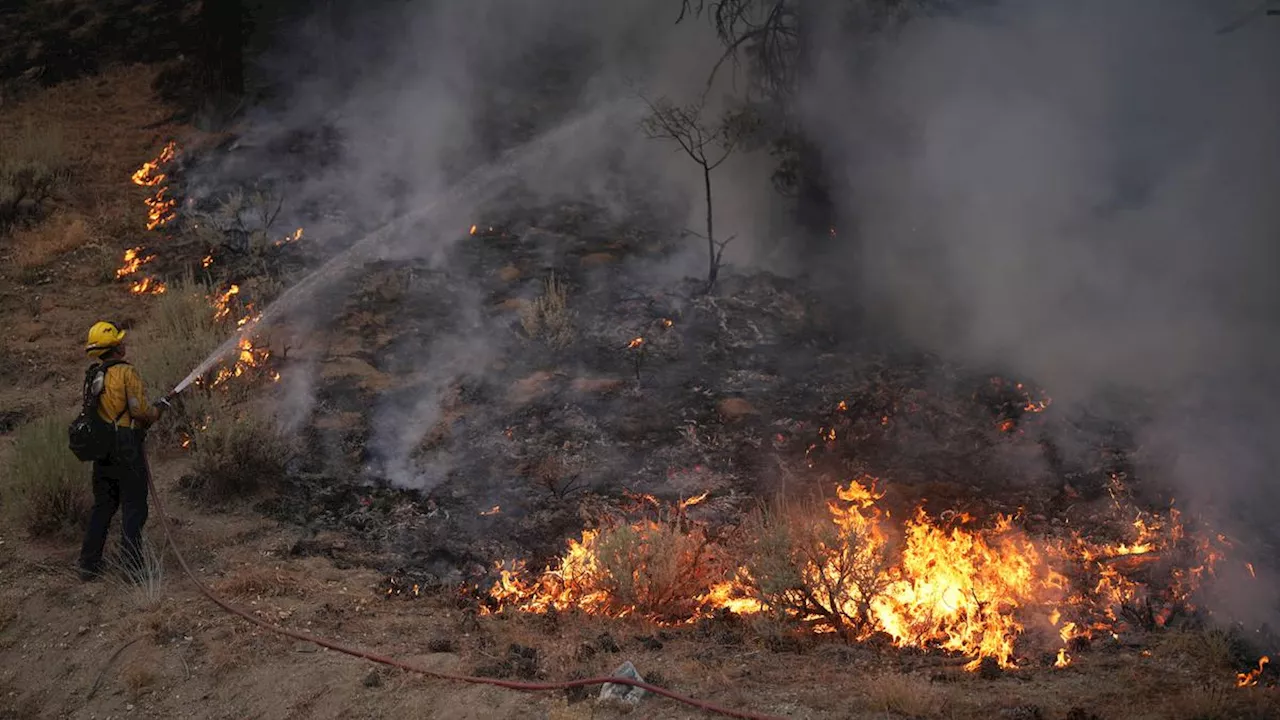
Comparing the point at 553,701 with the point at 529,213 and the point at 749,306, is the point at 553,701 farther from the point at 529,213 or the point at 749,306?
the point at 529,213

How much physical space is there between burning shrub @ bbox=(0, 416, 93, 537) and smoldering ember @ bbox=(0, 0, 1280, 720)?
3 cm

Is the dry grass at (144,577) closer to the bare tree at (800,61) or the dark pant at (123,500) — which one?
the dark pant at (123,500)

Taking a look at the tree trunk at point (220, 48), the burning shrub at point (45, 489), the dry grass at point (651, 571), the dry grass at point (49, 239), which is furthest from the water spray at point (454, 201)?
the tree trunk at point (220, 48)

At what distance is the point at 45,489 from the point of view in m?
5.46

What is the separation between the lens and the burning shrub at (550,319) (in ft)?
25.2

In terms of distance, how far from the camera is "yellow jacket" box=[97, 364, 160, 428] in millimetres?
4984

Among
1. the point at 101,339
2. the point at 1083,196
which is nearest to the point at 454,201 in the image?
the point at 101,339

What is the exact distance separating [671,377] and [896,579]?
2.86m

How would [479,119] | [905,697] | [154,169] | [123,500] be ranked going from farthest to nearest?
1. [479,119]
2. [154,169]
3. [123,500]
4. [905,697]

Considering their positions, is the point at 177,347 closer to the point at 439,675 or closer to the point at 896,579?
the point at 439,675

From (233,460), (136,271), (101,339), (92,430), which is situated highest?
(136,271)

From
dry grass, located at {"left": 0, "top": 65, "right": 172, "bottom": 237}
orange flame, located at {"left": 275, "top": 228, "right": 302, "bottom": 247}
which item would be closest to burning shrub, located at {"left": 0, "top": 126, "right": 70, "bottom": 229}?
dry grass, located at {"left": 0, "top": 65, "right": 172, "bottom": 237}

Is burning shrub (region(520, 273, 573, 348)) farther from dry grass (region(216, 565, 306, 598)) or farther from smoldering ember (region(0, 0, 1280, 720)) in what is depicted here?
dry grass (region(216, 565, 306, 598))

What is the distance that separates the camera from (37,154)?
1048 cm
